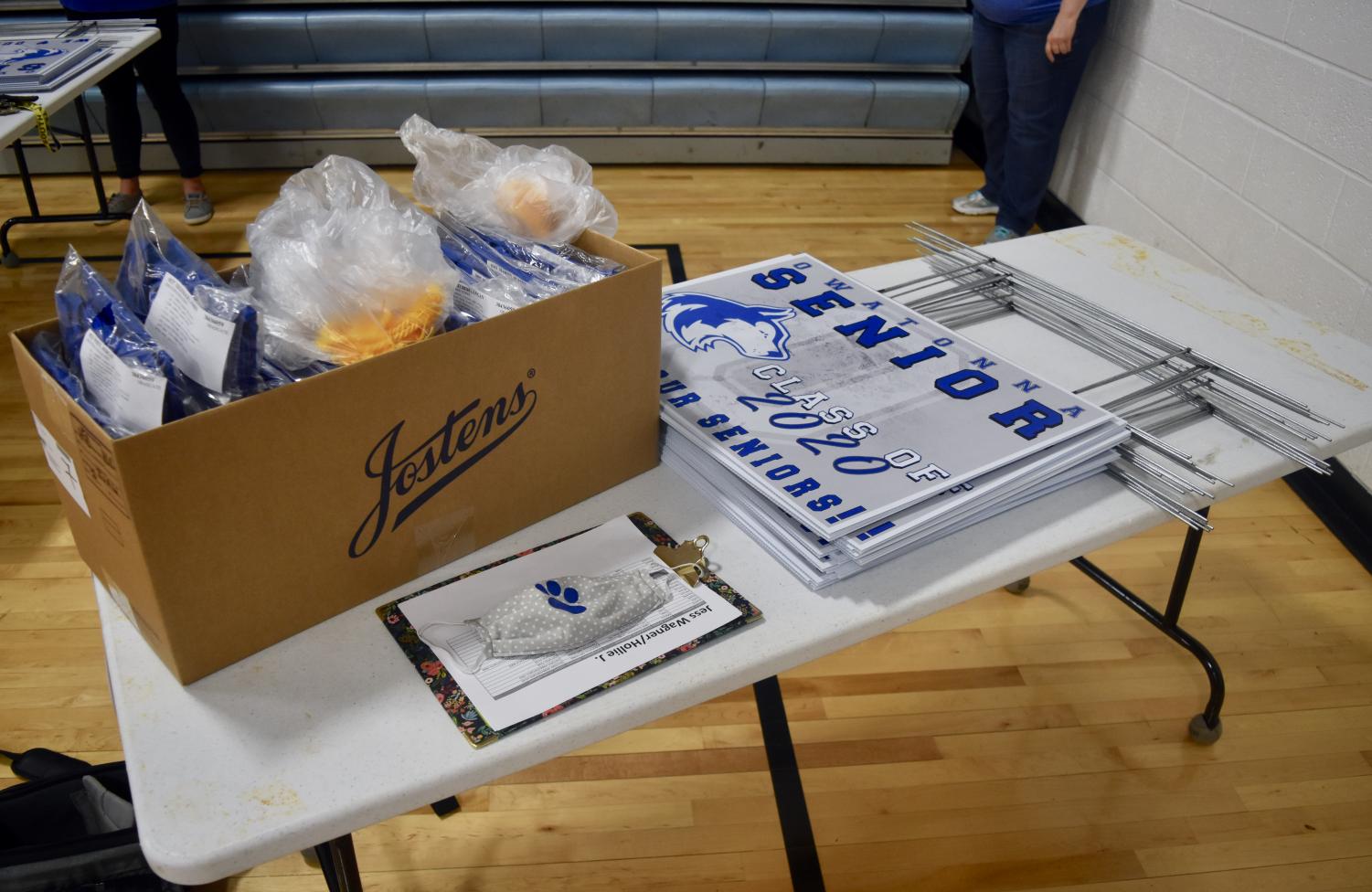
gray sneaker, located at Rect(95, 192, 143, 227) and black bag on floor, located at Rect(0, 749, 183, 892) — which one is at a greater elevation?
black bag on floor, located at Rect(0, 749, 183, 892)

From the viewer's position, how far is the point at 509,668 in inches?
31.6

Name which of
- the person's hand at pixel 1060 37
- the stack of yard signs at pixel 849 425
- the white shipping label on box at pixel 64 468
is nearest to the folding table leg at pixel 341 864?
the white shipping label on box at pixel 64 468

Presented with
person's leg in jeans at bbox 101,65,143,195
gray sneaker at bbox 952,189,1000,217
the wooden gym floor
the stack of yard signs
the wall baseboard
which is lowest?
the wooden gym floor

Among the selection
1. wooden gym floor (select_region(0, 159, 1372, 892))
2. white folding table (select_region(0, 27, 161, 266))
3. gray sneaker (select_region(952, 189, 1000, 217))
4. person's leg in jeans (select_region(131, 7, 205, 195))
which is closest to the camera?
wooden gym floor (select_region(0, 159, 1372, 892))

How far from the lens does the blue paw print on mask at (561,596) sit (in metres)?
0.83

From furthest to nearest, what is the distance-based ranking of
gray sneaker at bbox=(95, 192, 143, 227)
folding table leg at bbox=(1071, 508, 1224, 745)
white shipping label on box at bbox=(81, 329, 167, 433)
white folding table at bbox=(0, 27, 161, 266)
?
gray sneaker at bbox=(95, 192, 143, 227), white folding table at bbox=(0, 27, 161, 266), folding table leg at bbox=(1071, 508, 1224, 745), white shipping label on box at bbox=(81, 329, 167, 433)

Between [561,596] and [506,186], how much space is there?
0.41 meters

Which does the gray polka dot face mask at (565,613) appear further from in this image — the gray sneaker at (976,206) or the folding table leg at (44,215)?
the gray sneaker at (976,206)

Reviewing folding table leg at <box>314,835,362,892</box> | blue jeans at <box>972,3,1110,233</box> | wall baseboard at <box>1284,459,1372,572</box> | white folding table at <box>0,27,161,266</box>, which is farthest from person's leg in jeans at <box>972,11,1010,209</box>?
folding table leg at <box>314,835,362,892</box>

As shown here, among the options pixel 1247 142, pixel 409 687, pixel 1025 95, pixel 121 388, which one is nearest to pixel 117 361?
pixel 121 388

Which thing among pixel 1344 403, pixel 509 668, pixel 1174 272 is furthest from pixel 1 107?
pixel 1344 403

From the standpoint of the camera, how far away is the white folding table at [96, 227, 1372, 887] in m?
0.69

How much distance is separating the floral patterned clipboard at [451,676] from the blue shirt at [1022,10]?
259cm

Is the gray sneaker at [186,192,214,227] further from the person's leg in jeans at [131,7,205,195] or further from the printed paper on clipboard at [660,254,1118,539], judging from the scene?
the printed paper on clipboard at [660,254,1118,539]
